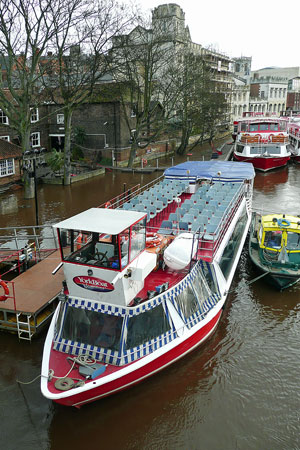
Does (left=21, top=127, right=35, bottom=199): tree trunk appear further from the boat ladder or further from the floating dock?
the boat ladder

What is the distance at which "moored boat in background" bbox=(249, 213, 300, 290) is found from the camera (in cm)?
Answer: 1491

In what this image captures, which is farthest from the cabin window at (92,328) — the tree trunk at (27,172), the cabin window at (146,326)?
the tree trunk at (27,172)

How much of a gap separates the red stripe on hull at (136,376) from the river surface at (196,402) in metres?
0.60

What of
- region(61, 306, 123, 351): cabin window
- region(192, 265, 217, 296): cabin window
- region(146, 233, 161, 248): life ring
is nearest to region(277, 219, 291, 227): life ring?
region(192, 265, 217, 296): cabin window

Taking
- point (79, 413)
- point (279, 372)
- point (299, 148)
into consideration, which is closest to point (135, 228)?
point (79, 413)

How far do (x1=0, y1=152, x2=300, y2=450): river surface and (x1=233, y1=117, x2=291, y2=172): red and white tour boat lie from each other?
30488 millimetres

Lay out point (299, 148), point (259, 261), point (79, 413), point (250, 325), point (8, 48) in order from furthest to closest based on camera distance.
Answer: point (299, 148) < point (8, 48) < point (259, 261) < point (250, 325) < point (79, 413)

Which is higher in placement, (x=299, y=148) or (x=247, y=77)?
(x=247, y=77)

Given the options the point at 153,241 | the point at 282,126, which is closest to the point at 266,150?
the point at 282,126

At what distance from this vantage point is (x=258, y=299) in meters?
14.9

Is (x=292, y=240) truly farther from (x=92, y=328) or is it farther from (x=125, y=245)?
(x=92, y=328)

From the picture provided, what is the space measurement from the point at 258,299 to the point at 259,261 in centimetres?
185

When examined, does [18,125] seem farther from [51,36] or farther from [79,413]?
[79,413]

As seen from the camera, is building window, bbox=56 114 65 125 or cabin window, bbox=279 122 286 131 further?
cabin window, bbox=279 122 286 131
